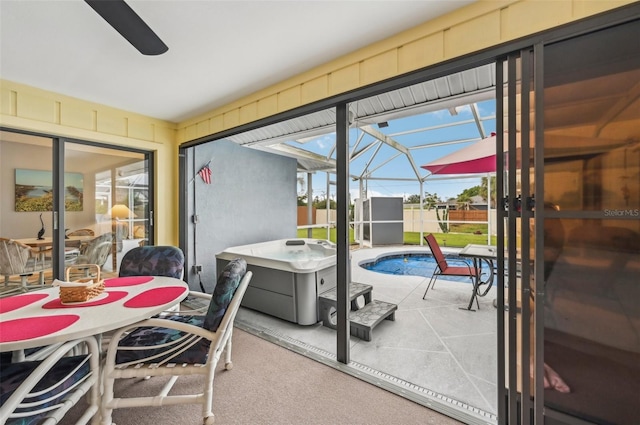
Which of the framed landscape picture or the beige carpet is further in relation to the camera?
the framed landscape picture

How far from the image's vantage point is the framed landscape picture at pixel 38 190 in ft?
8.95

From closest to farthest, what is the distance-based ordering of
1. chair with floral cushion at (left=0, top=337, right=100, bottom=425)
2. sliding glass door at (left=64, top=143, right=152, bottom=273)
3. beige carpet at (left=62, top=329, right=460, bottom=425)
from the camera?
1. chair with floral cushion at (left=0, top=337, right=100, bottom=425)
2. beige carpet at (left=62, top=329, right=460, bottom=425)
3. sliding glass door at (left=64, top=143, right=152, bottom=273)

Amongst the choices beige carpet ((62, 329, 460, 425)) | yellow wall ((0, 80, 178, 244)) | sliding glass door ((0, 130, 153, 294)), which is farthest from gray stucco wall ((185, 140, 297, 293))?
beige carpet ((62, 329, 460, 425))

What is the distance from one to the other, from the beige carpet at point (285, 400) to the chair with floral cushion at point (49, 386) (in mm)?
387

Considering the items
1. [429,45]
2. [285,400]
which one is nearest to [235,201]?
[285,400]

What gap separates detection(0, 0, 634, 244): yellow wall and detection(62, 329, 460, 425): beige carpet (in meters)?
2.25

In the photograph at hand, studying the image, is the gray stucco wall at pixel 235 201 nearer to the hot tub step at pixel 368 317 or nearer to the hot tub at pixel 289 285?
the hot tub at pixel 289 285

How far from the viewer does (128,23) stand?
4.19 feet

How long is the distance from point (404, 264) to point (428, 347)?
190 inches

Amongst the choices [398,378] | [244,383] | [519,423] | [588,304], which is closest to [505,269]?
[588,304]

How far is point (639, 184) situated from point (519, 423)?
134cm

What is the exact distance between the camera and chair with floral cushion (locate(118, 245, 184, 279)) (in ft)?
8.09

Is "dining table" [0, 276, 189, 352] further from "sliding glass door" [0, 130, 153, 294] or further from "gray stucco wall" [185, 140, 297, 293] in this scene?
"gray stucco wall" [185, 140, 297, 293]

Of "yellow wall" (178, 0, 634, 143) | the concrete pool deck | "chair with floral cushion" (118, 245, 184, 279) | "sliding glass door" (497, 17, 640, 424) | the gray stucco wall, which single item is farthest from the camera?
the gray stucco wall
